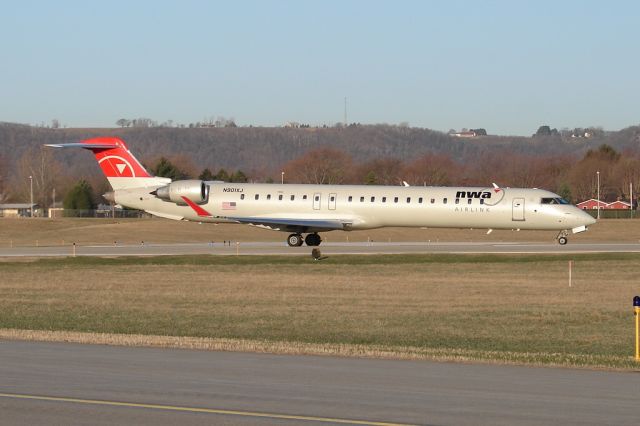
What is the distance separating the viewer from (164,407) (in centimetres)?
1224

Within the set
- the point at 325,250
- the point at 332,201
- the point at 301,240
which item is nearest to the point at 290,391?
the point at 325,250

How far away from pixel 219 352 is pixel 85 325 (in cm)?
637

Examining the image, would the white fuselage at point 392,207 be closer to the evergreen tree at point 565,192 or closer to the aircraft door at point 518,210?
the aircraft door at point 518,210

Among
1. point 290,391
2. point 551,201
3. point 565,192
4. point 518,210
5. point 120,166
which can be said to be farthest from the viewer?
point 565,192

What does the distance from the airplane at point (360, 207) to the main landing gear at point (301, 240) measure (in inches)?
1.8

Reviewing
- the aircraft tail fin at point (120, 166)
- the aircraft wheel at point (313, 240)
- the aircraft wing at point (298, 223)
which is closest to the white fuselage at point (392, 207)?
the aircraft wing at point (298, 223)

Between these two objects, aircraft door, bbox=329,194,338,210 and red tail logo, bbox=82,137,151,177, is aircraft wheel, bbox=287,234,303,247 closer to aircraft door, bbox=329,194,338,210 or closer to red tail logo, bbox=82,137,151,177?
aircraft door, bbox=329,194,338,210

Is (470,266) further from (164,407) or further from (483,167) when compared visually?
(483,167)

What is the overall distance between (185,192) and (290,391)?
1478 inches

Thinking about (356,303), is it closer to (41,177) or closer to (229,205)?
(229,205)

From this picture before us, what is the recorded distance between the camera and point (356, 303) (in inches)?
1093

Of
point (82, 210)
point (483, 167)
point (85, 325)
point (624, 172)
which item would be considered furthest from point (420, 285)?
point (483, 167)

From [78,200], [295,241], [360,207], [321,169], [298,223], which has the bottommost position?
[295,241]

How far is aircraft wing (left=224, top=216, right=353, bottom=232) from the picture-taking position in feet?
160
